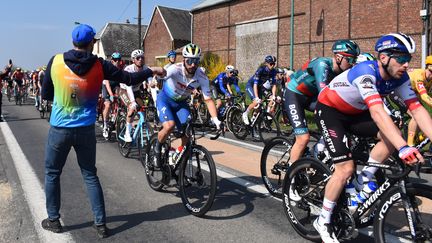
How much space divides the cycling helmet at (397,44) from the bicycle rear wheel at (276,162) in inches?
92.2

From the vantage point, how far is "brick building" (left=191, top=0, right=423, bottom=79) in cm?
2447

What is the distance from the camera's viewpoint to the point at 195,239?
13.9ft

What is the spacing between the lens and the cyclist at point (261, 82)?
404 inches

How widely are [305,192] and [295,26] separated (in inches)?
1134

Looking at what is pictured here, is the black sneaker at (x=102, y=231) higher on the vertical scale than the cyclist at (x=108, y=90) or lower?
lower

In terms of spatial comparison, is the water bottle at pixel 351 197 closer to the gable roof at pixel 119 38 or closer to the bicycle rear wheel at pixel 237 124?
the bicycle rear wheel at pixel 237 124

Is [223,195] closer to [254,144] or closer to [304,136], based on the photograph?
[304,136]

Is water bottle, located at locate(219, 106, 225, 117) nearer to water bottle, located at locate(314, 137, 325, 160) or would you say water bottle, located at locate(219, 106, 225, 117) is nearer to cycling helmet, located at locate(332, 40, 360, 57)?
water bottle, located at locate(314, 137, 325, 160)

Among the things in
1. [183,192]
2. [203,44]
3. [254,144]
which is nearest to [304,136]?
[183,192]

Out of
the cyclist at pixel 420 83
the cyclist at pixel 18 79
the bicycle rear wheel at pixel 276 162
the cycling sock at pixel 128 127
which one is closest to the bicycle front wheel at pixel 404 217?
the bicycle rear wheel at pixel 276 162

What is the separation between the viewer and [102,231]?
431 centimetres

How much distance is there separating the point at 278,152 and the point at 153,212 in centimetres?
191

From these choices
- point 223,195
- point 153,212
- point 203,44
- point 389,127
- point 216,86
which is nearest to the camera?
point 389,127

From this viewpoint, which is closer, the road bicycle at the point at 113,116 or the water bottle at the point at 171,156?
the water bottle at the point at 171,156
